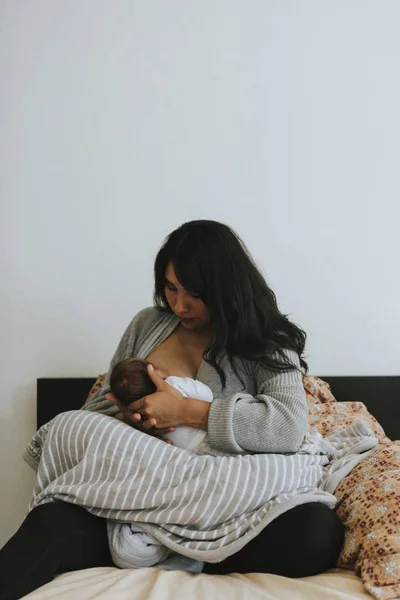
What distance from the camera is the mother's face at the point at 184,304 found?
1740 millimetres

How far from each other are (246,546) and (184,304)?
1.98ft

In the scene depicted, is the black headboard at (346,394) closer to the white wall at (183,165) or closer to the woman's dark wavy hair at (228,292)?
the white wall at (183,165)

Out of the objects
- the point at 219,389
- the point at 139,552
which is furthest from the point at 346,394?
the point at 139,552

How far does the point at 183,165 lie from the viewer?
7.78 feet

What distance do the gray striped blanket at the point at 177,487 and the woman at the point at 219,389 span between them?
5 centimetres

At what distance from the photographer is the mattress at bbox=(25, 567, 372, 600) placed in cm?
125

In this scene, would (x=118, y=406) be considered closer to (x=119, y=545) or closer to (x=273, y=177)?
(x=119, y=545)

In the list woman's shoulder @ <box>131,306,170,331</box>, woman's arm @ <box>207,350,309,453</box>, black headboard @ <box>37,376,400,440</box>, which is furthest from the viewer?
black headboard @ <box>37,376,400,440</box>

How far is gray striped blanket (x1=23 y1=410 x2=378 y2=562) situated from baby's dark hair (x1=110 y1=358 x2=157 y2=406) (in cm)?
7

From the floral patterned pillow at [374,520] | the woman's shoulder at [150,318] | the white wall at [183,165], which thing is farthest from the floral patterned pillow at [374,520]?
the white wall at [183,165]

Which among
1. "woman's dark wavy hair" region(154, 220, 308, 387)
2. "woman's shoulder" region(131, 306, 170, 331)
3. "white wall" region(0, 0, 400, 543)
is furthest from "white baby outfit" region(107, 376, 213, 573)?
"white wall" region(0, 0, 400, 543)

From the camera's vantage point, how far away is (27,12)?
230 cm

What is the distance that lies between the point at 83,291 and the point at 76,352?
8.3 inches

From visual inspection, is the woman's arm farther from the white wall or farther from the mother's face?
the white wall
